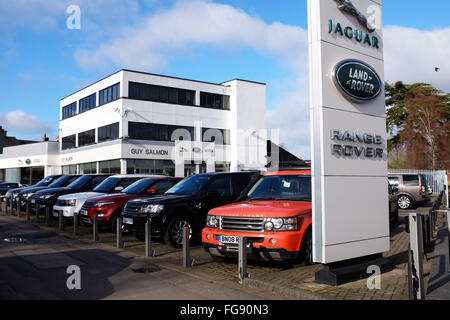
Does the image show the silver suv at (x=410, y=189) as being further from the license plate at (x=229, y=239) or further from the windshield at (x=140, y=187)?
the license plate at (x=229, y=239)

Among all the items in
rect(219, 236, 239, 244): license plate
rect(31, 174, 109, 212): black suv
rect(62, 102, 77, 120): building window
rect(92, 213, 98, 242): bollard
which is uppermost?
rect(62, 102, 77, 120): building window

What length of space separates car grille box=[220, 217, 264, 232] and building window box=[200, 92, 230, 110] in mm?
34447

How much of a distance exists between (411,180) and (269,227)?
51.8 feet

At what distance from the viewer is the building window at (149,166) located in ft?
119

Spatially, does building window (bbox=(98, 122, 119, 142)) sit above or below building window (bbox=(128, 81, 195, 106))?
below

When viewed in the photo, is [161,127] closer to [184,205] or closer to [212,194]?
[212,194]

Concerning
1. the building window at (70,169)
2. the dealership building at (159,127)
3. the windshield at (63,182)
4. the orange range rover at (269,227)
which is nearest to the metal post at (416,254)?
the orange range rover at (269,227)

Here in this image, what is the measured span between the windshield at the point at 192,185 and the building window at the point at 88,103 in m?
33.2

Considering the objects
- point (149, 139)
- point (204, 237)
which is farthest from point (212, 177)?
point (149, 139)

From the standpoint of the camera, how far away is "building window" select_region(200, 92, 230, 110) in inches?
1626

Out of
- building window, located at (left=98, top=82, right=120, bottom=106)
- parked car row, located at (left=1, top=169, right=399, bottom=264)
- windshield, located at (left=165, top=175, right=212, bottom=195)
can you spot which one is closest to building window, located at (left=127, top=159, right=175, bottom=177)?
building window, located at (left=98, top=82, right=120, bottom=106)

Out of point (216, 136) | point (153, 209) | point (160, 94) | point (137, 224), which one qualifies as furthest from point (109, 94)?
point (153, 209)

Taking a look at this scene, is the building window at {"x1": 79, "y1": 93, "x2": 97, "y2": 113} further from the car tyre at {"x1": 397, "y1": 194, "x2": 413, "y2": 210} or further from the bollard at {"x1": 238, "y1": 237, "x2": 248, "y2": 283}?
the bollard at {"x1": 238, "y1": 237, "x2": 248, "y2": 283}
